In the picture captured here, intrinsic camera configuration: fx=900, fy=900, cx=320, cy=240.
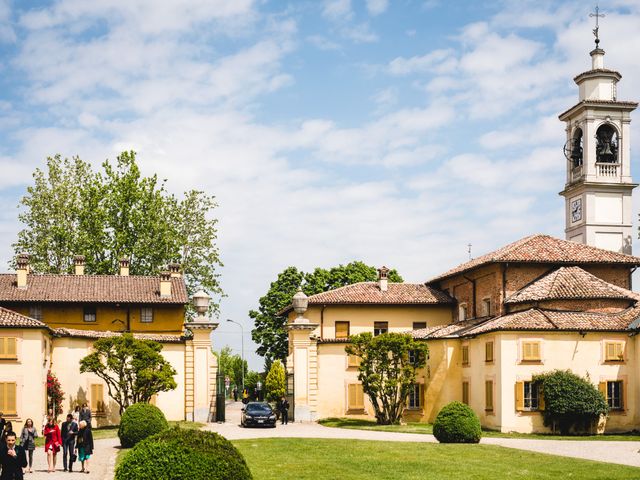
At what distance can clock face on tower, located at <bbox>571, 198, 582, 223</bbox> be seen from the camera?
6512 centimetres

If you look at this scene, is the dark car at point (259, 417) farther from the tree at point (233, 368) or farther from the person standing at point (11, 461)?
the tree at point (233, 368)

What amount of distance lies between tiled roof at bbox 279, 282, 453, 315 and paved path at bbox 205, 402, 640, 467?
457 inches

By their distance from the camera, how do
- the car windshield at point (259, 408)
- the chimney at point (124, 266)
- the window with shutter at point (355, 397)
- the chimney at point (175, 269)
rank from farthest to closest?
the chimney at point (124, 266)
the chimney at point (175, 269)
the window with shutter at point (355, 397)
the car windshield at point (259, 408)

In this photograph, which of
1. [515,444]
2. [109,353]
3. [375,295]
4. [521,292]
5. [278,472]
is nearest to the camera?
[278,472]

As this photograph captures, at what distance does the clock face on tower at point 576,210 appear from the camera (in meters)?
65.1

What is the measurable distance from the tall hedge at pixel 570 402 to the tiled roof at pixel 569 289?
520 centimetres

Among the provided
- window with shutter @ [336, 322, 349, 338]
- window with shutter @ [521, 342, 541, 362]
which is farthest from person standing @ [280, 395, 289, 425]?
window with shutter @ [521, 342, 541, 362]

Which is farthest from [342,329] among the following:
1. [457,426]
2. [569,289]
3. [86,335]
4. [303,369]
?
[457,426]

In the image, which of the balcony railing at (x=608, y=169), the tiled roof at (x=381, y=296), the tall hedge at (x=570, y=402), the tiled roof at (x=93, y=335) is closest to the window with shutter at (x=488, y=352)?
the tall hedge at (x=570, y=402)

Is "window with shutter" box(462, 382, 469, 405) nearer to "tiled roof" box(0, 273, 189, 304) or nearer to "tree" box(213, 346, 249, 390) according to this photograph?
"tiled roof" box(0, 273, 189, 304)

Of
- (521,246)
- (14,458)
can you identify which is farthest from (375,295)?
(14,458)

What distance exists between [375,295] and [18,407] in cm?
2372

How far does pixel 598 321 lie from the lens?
40719 millimetres

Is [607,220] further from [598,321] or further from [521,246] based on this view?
[598,321]
